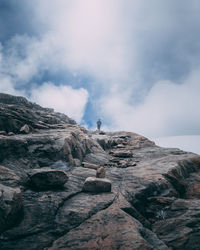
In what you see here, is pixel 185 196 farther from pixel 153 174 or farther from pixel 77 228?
pixel 77 228

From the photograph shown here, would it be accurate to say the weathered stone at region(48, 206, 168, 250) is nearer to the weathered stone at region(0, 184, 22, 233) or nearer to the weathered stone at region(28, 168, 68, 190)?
the weathered stone at region(0, 184, 22, 233)

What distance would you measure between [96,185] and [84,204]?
3.93ft

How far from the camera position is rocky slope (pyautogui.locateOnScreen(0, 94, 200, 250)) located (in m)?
4.55

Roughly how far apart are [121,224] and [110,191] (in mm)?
2228

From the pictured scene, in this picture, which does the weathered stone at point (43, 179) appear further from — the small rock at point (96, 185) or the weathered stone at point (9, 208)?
the small rock at point (96, 185)

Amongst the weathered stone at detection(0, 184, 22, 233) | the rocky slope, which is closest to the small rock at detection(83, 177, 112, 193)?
the rocky slope

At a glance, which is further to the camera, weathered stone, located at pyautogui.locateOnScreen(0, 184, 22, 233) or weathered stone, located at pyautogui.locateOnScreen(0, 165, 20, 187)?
weathered stone, located at pyautogui.locateOnScreen(0, 165, 20, 187)

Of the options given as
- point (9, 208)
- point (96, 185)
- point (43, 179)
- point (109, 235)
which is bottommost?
point (109, 235)

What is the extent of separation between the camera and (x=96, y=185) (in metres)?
7.09

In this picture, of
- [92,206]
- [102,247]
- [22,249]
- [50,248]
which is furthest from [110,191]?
[22,249]

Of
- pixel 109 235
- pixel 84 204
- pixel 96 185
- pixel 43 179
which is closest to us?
pixel 109 235

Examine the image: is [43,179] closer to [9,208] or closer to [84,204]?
[9,208]

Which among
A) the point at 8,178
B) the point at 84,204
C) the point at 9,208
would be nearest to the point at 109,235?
the point at 84,204

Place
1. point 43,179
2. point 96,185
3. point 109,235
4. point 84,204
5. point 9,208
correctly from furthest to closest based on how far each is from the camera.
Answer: point 96,185, point 43,179, point 84,204, point 109,235, point 9,208
